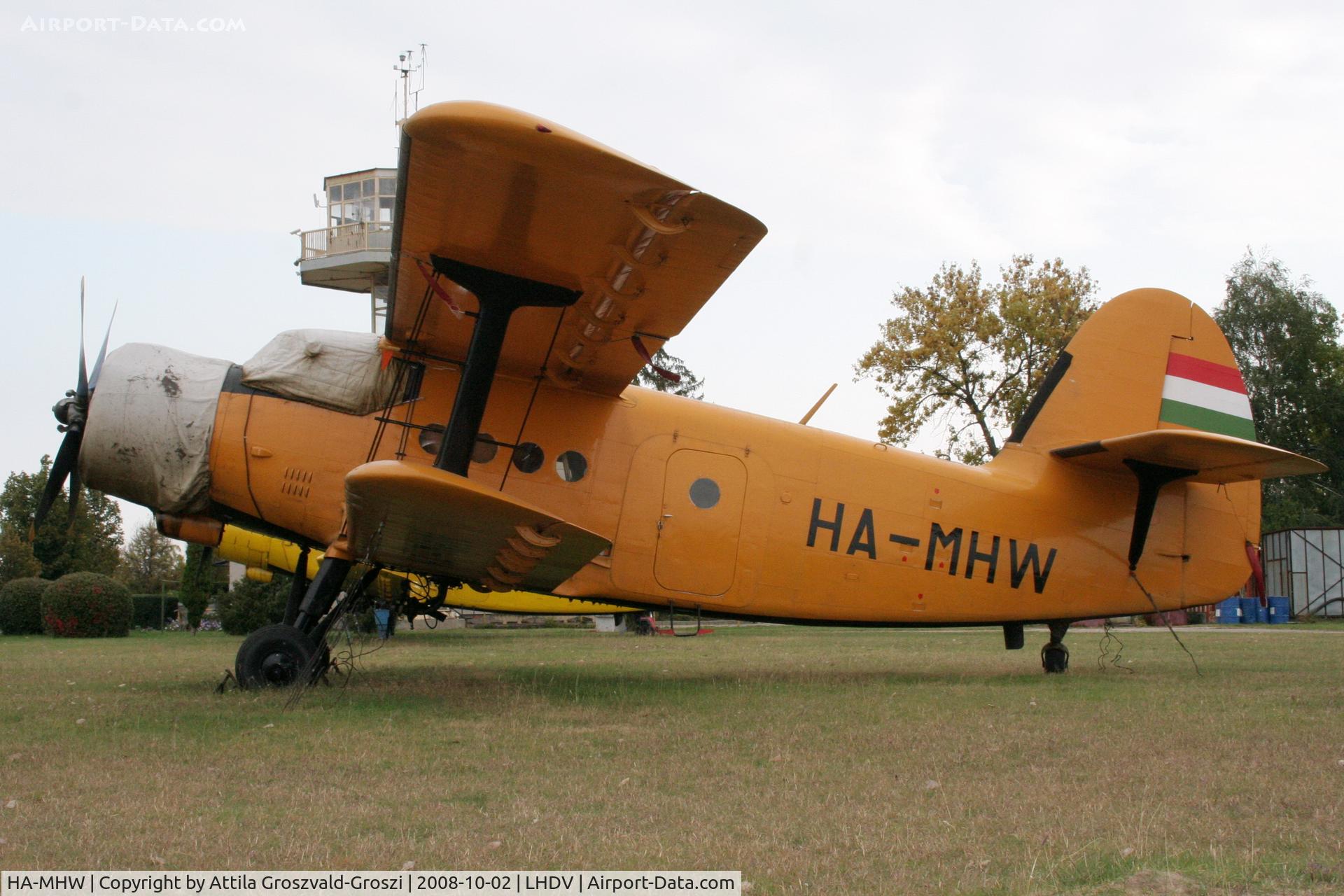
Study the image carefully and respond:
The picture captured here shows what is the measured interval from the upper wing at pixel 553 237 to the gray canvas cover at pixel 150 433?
1.66 m

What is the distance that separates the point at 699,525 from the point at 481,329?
9.01 ft

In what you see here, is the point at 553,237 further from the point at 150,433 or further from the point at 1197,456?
the point at 1197,456

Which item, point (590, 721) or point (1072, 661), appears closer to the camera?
point (590, 721)

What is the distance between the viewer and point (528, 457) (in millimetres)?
8844

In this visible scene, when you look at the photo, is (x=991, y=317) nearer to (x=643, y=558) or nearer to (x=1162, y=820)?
(x=643, y=558)

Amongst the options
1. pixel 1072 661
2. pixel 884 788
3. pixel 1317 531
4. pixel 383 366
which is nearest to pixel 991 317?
pixel 1317 531

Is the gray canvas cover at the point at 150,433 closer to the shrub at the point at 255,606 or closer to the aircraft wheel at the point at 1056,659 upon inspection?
the aircraft wheel at the point at 1056,659

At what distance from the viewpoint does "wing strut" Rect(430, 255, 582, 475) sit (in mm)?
7395

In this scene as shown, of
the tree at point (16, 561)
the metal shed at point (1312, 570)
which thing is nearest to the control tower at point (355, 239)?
the tree at point (16, 561)

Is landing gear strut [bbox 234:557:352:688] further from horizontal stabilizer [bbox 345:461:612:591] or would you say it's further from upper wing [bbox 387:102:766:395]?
upper wing [bbox 387:102:766:395]

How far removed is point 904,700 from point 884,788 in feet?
11.1

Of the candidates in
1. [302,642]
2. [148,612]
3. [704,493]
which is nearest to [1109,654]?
[704,493]

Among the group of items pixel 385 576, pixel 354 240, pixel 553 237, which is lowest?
pixel 385 576

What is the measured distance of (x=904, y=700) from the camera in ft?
26.9
